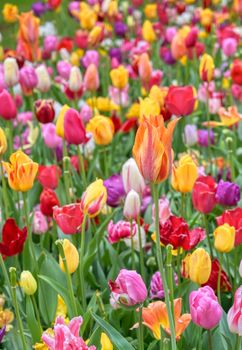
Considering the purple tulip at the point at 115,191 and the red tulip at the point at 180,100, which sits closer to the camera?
the purple tulip at the point at 115,191

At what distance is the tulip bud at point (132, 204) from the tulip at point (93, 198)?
68mm

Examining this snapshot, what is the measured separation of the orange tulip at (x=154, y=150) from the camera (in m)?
1.28

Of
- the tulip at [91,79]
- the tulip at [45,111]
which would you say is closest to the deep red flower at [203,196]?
the tulip at [45,111]

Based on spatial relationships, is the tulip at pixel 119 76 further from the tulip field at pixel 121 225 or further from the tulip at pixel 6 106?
the tulip at pixel 6 106

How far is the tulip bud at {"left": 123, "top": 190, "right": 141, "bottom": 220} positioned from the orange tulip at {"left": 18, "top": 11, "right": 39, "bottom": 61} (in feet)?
6.22

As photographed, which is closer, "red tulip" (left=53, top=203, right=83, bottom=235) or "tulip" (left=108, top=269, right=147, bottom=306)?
"tulip" (left=108, top=269, right=147, bottom=306)

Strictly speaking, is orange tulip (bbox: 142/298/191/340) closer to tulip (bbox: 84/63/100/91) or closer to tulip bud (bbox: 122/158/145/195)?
tulip bud (bbox: 122/158/145/195)

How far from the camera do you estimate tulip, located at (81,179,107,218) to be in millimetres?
1836

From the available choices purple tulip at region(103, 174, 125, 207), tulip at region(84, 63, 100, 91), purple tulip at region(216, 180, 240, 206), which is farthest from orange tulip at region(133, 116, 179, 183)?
tulip at region(84, 63, 100, 91)

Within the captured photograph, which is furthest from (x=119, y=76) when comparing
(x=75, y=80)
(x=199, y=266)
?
(x=199, y=266)

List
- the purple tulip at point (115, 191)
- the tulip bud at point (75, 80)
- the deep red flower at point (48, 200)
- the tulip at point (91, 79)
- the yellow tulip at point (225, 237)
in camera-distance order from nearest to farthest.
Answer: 1. the yellow tulip at point (225, 237)
2. the deep red flower at point (48, 200)
3. the purple tulip at point (115, 191)
4. the tulip bud at point (75, 80)
5. the tulip at point (91, 79)

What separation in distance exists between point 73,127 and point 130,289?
31.6 inches

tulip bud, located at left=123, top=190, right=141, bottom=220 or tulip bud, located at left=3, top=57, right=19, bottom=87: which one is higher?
tulip bud, located at left=3, top=57, right=19, bottom=87

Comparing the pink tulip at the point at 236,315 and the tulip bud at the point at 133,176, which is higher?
the tulip bud at the point at 133,176
